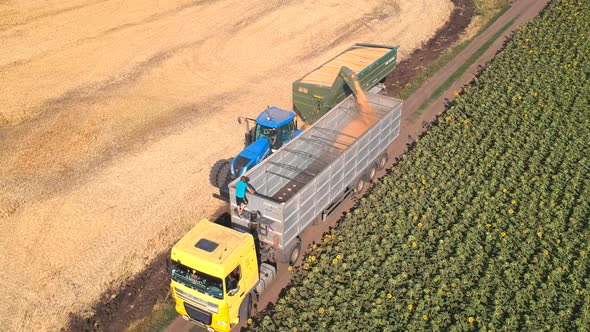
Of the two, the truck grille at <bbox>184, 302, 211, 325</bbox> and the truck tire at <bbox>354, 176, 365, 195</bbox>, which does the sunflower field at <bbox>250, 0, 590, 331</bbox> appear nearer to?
the truck tire at <bbox>354, 176, 365, 195</bbox>

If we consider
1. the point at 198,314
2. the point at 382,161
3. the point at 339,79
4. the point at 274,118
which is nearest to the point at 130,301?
the point at 198,314

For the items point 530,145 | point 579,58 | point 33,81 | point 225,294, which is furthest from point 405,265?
point 33,81

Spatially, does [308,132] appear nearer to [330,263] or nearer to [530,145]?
[330,263]

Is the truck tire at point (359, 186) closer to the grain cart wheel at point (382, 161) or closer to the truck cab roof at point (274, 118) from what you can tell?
the grain cart wheel at point (382, 161)

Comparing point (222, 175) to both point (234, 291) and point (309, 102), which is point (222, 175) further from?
point (234, 291)

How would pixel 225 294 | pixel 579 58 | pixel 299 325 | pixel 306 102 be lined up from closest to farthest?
pixel 225 294, pixel 299 325, pixel 306 102, pixel 579 58

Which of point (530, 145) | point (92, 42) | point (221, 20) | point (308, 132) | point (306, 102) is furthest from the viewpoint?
point (221, 20)
